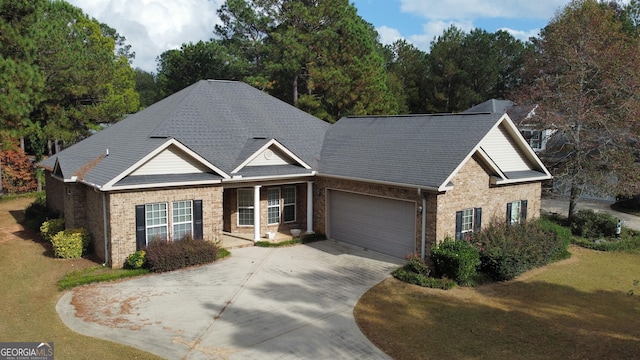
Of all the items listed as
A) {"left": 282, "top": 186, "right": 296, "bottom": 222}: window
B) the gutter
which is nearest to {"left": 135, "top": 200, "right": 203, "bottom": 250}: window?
the gutter

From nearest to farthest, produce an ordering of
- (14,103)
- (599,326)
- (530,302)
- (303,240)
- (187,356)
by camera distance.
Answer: (187,356) < (599,326) < (530,302) < (303,240) < (14,103)

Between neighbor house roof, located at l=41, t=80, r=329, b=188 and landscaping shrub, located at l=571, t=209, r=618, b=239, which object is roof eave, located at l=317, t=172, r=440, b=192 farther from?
landscaping shrub, located at l=571, t=209, r=618, b=239

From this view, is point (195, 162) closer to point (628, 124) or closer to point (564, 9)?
point (628, 124)

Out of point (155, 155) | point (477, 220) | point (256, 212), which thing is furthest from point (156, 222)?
point (477, 220)

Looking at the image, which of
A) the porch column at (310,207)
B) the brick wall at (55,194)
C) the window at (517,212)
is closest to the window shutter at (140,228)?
the brick wall at (55,194)

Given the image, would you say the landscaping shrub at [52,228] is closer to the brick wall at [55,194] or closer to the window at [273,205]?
the brick wall at [55,194]

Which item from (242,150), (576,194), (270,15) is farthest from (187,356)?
(270,15)
